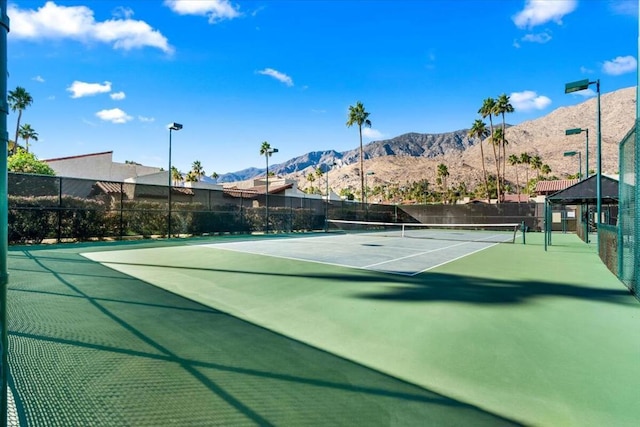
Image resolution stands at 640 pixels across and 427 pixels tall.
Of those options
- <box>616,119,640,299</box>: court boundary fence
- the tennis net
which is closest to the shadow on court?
<box>616,119,640,299</box>: court boundary fence

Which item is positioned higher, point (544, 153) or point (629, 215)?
point (544, 153)

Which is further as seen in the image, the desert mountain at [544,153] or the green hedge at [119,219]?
the desert mountain at [544,153]

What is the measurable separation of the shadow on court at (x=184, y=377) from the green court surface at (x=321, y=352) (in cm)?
1

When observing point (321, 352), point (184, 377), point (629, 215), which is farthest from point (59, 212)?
point (629, 215)

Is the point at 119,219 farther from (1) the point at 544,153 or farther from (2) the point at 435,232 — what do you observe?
(1) the point at 544,153

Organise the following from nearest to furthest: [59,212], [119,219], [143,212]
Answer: [59,212]
[119,219]
[143,212]

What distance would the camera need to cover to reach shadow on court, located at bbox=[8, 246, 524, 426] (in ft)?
8.14

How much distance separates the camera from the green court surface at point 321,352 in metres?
2.57

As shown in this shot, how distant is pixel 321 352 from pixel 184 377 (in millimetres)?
1321

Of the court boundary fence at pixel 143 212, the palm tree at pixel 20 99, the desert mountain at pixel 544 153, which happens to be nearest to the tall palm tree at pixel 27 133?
the palm tree at pixel 20 99

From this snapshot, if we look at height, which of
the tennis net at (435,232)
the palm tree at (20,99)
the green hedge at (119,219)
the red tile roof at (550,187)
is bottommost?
the tennis net at (435,232)

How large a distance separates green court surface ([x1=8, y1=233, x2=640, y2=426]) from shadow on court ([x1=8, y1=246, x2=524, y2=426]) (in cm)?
1

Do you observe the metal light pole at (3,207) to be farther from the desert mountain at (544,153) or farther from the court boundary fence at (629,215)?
the desert mountain at (544,153)

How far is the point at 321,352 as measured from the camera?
362 cm
